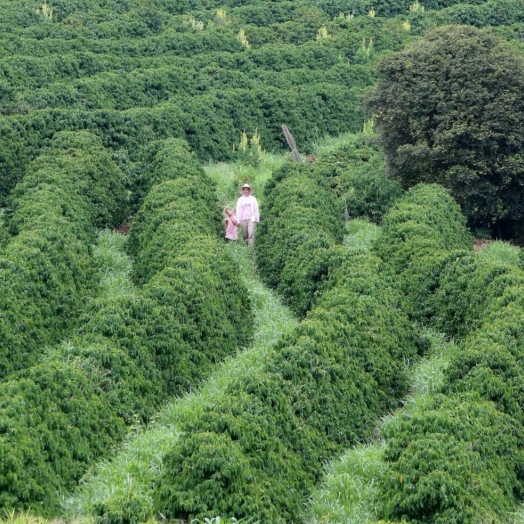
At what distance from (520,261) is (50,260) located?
305 inches

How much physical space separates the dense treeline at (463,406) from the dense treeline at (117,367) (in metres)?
2.87

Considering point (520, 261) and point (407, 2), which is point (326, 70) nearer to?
point (407, 2)

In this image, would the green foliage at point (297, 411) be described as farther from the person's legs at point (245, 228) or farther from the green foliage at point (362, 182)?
the green foliage at point (362, 182)

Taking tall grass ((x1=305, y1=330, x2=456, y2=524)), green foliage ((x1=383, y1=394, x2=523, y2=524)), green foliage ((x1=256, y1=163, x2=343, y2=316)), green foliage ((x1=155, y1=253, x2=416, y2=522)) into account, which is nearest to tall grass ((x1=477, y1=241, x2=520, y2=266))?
green foliage ((x1=256, y1=163, x2=343, y2=316))

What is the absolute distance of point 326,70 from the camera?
34.2 metres


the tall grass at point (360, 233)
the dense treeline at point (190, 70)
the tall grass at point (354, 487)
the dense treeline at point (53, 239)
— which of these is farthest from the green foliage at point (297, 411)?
the dense treeline at point (190, 70)

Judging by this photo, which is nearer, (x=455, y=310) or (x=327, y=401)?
(x=327, y=401)

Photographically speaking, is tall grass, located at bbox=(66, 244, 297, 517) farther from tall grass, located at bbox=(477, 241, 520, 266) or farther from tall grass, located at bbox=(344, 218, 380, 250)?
tall grass, located at bbox=(477, 241, 520, 266)

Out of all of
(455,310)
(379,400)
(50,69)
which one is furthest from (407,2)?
(379,400)

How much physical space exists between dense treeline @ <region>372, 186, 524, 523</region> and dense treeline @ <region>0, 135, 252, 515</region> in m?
2.87

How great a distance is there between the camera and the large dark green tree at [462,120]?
22.0 meters

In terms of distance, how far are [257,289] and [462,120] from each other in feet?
23.0

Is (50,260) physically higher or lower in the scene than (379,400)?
higher

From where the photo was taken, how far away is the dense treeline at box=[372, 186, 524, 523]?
33.8 ft
